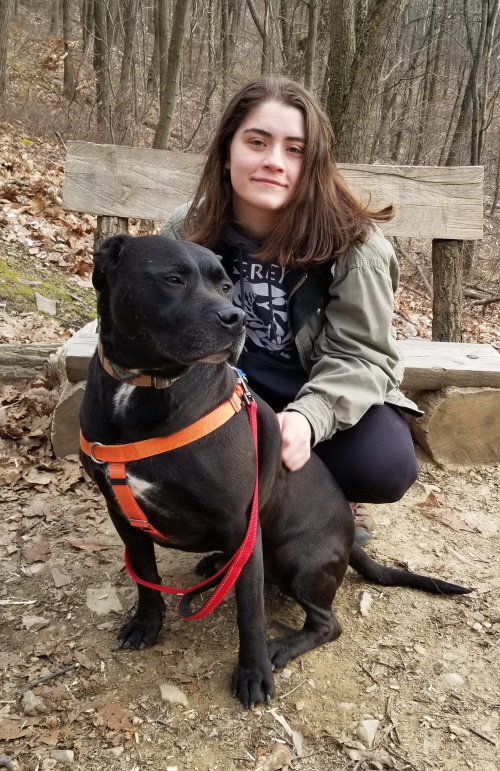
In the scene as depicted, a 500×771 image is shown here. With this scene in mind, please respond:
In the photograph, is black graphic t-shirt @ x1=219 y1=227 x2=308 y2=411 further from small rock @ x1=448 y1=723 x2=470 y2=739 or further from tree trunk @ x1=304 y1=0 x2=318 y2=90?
tree trunk @ x1=304 y1=0 x2=318 y2=90

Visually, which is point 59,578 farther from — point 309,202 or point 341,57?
point 341,57

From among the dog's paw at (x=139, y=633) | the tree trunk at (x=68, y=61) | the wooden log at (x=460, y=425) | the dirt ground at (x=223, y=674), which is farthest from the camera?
the tree trunk at (x=68, y=61)

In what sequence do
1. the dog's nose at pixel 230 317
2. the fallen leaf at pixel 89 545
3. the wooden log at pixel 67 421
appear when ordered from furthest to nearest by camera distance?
the wooden log at pixel 67 421 < the fallen leaf at pixel 89 545 < the dog's nose at pixel 230 317

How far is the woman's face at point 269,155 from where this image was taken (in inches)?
101

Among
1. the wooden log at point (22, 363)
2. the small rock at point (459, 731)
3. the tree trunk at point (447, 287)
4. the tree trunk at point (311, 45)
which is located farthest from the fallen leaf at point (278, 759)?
the tree trunk at point (311, 45)

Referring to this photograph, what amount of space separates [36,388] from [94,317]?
56.0 inches

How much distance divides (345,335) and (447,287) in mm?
2056

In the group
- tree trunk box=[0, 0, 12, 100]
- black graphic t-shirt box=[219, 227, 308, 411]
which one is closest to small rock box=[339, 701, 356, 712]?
black graphic t-shirt box=[219, 227, 308, 411]

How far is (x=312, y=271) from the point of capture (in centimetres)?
273

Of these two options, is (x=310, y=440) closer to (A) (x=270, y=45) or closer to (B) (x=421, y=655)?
(B) (x=421, y=655)

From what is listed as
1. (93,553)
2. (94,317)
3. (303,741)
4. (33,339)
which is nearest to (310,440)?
(303,741)

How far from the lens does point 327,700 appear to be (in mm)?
2230

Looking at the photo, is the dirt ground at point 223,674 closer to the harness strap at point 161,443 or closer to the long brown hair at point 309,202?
the harness strap at point 161,443

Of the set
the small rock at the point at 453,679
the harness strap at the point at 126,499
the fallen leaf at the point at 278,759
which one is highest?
the harness strap at the point at 126,499
